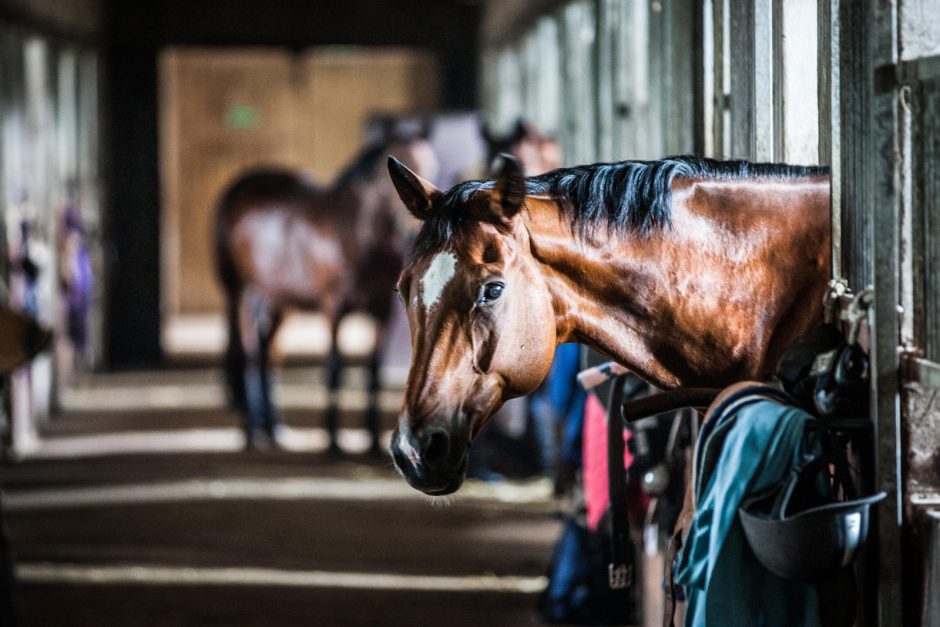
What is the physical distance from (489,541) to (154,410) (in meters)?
5.02

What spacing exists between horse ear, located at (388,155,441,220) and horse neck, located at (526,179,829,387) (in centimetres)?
16

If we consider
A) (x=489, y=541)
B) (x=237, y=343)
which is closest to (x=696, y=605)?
(x=489, y=541)

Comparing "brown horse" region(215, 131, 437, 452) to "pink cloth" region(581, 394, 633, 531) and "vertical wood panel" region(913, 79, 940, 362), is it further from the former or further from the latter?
"vertical wood panel" region(913, 79, 940, 362)

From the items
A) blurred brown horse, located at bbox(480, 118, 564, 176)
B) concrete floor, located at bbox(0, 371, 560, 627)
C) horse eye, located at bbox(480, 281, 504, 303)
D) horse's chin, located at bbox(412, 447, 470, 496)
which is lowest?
concrete floor, located at bbox(0, 371, 560, 627)

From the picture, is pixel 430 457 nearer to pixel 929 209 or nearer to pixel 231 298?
pixel 929 209

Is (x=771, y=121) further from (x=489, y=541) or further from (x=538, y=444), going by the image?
(x=538, y=444)

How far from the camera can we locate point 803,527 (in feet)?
5.98

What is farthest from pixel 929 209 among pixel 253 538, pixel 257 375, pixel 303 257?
pixel 257 375

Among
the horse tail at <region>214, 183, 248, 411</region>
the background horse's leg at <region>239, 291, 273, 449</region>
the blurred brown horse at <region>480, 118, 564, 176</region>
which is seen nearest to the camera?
the blurred brown horse at <region>480, 118, 564, 176</region>

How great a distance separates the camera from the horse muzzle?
2.03 metres

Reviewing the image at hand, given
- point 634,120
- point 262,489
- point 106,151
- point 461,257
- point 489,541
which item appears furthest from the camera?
point 106,151

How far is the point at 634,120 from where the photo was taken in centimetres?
533

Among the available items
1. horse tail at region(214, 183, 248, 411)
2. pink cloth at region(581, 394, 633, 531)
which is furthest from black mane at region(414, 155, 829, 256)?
horse tail at region(214, 183, 248, 411)

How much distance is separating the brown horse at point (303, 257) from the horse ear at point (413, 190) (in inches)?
220
